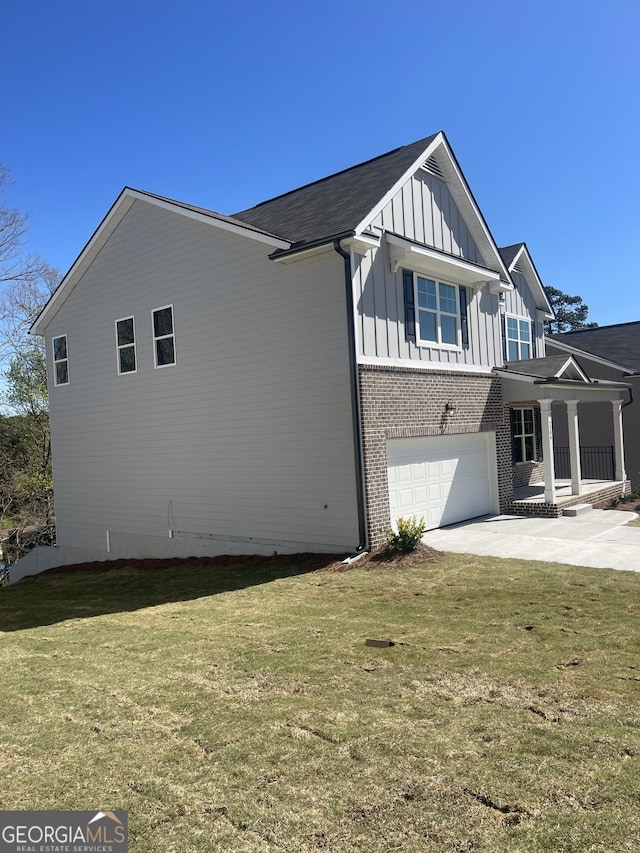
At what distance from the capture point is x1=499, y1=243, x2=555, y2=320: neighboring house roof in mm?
18953

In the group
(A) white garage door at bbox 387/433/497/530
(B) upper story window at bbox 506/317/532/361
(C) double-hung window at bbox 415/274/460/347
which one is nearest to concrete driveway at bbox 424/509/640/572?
(A) white garage door at bbox 387/433/497/530

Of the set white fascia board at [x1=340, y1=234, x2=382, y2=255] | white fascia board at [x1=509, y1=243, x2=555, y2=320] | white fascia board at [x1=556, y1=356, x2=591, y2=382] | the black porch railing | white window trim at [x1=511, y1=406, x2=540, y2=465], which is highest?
white fascia board at [x1=509, y1=243, x2=555, y2=320]

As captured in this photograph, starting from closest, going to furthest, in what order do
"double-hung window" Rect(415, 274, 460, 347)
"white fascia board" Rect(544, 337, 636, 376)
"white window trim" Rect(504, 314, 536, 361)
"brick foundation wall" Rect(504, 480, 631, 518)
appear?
"double-hung window" Rect(415, 274, 460, 347) < "brick foundation wall" Rect(504, 480, 631, 518) < "white window trim" Rect(504, 314, 536, 361) < "white fascia board" Rect(544, 337, 636, 376)

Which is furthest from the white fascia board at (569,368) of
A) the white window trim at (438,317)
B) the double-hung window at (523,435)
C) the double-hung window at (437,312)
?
the double-hung window at (437,312)

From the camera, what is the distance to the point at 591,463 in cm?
2266

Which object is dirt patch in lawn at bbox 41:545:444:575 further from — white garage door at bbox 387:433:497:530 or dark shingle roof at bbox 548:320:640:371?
dark shingle roof at bbox 548:320:640:371

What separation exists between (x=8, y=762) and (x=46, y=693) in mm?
1504

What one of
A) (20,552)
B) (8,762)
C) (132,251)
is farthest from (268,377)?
(20,552)

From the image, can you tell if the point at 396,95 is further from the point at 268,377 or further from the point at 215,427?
the point at 215,427

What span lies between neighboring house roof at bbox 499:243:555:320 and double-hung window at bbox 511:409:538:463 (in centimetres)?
369

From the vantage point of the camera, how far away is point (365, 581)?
9859mm

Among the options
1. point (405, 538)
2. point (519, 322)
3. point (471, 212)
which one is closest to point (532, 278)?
point (519, 322)

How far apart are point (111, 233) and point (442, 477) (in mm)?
11138

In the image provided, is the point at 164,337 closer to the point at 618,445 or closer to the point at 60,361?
the point at 60,361
